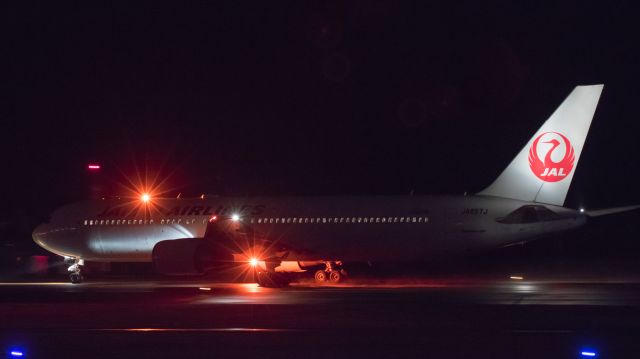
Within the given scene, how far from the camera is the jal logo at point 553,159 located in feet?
101

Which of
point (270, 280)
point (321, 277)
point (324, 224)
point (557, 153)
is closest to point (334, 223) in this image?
point (324, 224)

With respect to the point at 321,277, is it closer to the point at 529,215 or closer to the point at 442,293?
the point at 529,215

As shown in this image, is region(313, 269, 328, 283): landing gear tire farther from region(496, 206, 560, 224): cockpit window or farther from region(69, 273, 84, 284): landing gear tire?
region(69, 273, 84, 284): landing gear tire

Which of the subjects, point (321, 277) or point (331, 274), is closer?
point (321, 277)

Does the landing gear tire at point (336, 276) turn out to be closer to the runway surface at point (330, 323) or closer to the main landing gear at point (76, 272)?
the runway surface at point (330, 323)

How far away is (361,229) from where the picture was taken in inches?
1273

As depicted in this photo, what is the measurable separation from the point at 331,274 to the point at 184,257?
6410 mm

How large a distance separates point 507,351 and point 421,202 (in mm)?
18476

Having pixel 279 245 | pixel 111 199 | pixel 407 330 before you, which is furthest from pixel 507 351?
pixel 111 199

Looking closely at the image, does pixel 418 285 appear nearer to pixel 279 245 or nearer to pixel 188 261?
pixel 279 245

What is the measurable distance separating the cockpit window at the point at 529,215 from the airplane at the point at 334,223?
0.03 metres

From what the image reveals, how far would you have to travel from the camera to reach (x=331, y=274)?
113 feet

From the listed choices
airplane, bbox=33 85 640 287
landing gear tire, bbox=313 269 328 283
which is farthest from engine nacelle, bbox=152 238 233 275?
landing gear tire, bbox=313 269 328 283

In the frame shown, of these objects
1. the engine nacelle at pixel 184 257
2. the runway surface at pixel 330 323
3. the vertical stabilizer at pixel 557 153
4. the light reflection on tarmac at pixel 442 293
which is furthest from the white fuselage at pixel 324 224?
the engine nacelle at pixel 184 257
